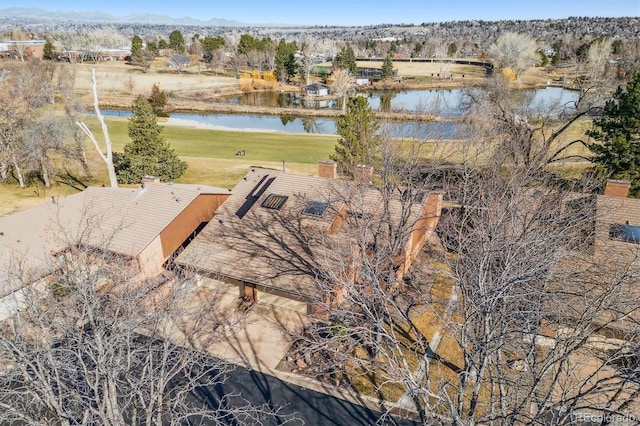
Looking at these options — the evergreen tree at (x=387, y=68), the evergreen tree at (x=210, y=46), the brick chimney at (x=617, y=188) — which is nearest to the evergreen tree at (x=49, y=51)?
the evergreen tree at (x=210, y=46)

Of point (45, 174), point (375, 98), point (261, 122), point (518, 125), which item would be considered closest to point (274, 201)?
point (518, 125)

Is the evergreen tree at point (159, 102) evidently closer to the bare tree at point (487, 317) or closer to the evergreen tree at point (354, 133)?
the evergreen tree at point (354, 133)

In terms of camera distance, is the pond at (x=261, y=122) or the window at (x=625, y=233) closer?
the window at (x=625, y=233)

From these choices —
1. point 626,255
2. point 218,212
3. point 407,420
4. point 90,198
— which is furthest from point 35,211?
point 626,255

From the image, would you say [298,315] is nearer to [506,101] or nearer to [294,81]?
[506,101]

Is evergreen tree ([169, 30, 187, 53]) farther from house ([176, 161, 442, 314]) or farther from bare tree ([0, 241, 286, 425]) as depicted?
bare tree ([0, 241, 286, 425])

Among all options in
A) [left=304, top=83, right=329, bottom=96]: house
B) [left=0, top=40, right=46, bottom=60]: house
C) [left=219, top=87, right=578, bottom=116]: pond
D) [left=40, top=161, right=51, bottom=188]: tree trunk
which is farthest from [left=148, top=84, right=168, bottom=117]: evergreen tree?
[left=0, top=40, right=46, bottom=60]: house

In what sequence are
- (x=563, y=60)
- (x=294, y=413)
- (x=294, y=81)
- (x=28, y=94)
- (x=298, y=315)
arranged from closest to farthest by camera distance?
(x=294, y=413), (x=298, y=315), (x=28, y=94), (x=294, y=81), (x=563, y=60)
